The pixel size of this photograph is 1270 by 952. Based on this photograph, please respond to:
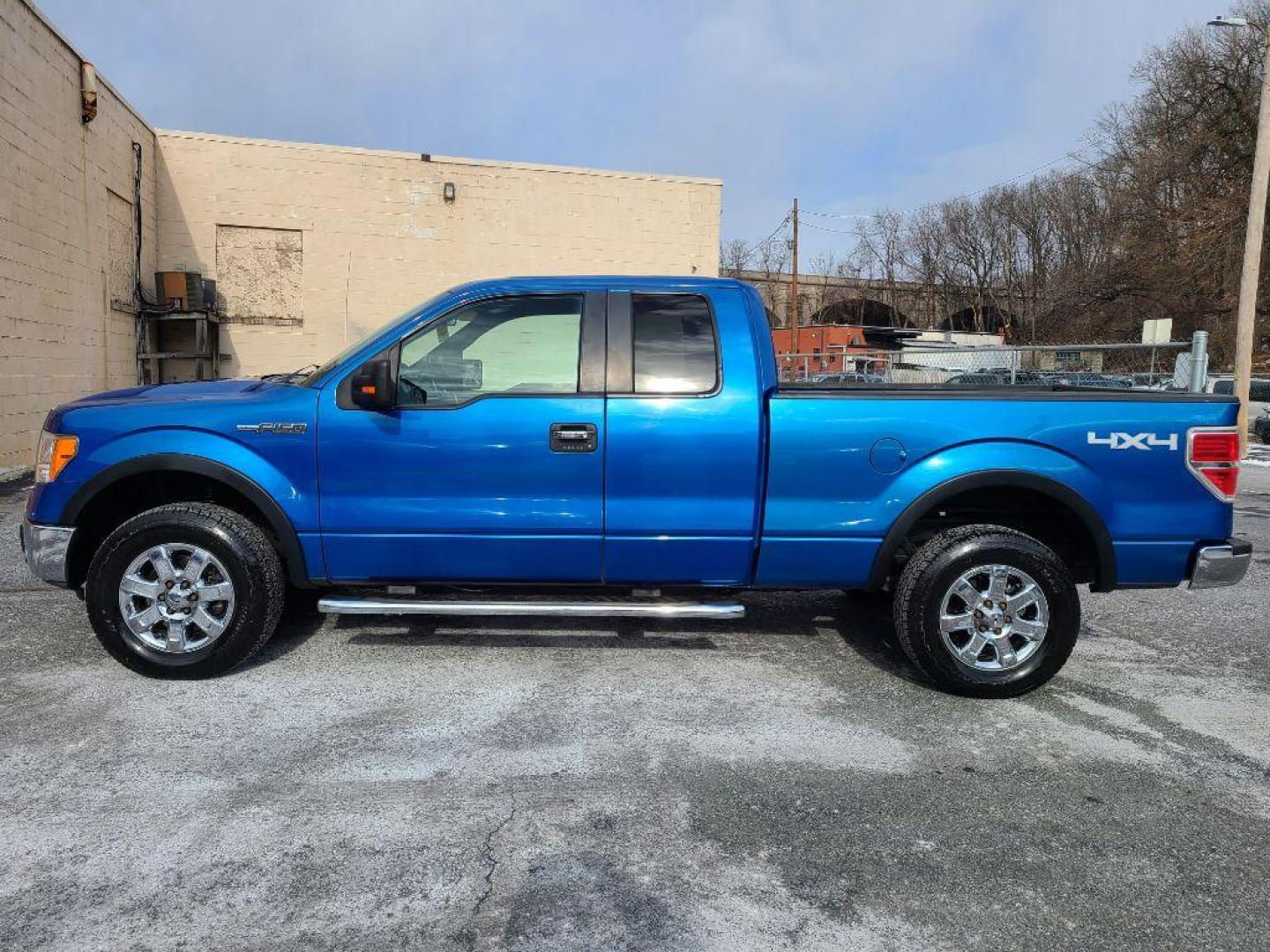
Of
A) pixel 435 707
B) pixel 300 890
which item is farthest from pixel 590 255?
pixel 300 890

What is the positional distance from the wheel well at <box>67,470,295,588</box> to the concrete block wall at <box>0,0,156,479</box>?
28.7ft

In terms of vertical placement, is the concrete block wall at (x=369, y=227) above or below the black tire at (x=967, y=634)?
above

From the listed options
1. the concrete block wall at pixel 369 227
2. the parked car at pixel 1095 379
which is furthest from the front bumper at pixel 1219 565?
the concrete block wall at pixel 369 227

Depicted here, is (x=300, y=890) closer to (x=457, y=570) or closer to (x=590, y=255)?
(x=457, y=570)

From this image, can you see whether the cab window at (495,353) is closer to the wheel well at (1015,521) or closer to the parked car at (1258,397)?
the wheel well at (1015,521)

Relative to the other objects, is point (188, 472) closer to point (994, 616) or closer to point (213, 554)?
point (213, 554)

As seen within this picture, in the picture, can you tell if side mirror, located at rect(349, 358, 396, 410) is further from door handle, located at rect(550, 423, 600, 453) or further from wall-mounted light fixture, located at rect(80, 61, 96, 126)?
wall-mounted light fixture, located at rect(80, 61, 96, 126)

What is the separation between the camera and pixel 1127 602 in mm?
6125

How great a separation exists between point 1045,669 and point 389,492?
3225 millimetres

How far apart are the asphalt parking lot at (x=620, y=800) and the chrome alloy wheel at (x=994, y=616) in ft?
0.82

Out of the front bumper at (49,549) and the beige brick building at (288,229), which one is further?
the beige brick building at (288,229)

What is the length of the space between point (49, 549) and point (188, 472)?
0.79 metres

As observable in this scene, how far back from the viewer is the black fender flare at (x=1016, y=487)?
4059 mm

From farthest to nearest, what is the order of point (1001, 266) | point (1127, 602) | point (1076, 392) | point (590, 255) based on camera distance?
point (1001, 266) → point (590, 255) → point (1127, 602) → point (1076, 392)
